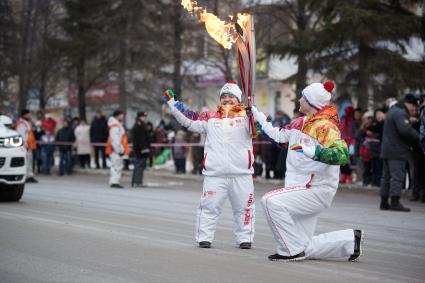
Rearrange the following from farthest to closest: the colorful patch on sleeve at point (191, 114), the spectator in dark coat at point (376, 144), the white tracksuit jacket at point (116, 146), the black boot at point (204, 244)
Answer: the white tracksuit jacket at point (116, 146) < the spectator in dark coat at point (376, 144) < the colorful patch on sleeve at point (191, 114) < the black boot at point (204, 244)

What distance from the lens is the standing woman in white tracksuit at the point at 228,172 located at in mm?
9359

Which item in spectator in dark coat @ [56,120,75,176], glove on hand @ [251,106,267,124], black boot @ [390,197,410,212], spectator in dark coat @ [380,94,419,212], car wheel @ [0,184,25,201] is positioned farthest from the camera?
spectator in dark coat @ [56,120,75,176]

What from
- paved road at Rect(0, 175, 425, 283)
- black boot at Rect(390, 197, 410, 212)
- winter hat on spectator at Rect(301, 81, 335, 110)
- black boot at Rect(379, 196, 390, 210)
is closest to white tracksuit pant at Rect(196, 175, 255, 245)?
paved road at Rect(0, 175, 425, 283)

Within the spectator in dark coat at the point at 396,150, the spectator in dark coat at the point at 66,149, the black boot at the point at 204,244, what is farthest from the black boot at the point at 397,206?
the spectator in dark coat at the point at 66,149

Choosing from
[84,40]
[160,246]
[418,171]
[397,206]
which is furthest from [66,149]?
[160,246]

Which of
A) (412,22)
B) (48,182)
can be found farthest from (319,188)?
(48,182)

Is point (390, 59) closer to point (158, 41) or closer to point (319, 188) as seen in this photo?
point (158, 41)

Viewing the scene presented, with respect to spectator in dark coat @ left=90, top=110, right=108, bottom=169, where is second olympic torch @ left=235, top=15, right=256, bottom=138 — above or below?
above

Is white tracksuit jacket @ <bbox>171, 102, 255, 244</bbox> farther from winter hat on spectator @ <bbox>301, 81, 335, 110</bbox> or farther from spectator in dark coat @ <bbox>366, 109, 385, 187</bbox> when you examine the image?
spectator in dark coat @ <bbox>366, 109, 385, 187</bbox>

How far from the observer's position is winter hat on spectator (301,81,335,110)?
8.42 metres

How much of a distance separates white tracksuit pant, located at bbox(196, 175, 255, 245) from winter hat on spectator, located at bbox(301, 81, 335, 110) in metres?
1.45

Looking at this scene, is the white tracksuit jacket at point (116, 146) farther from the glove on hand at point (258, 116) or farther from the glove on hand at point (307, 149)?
the glove on hand at point (307, 149)

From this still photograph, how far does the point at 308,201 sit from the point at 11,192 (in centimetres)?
807

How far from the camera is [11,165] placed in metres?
14.4
